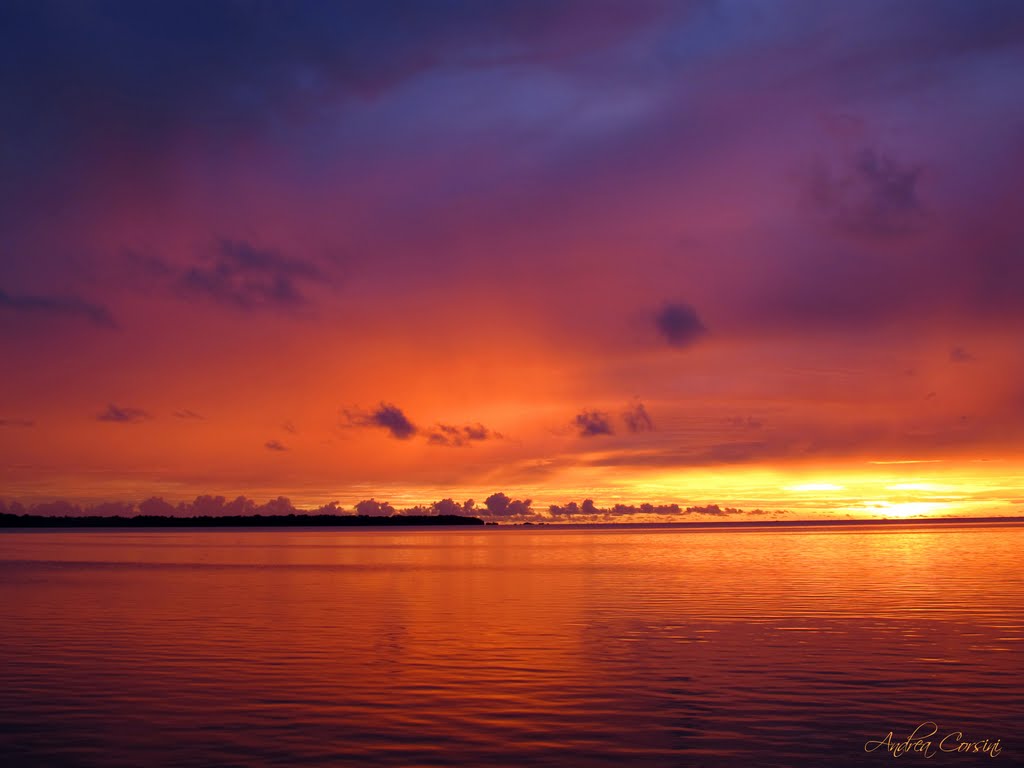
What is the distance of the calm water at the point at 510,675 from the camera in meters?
19.0

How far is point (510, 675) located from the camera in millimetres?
26734

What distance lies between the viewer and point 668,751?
728 inches

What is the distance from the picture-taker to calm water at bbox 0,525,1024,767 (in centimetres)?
1905

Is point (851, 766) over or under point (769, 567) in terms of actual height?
under

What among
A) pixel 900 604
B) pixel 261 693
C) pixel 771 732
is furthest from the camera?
pixel 900 604

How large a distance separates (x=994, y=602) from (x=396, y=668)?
30181 millimetres

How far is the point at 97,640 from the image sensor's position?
3469cm

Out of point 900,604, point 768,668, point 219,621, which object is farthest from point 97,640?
point 900,604

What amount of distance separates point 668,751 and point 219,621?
26.6 m

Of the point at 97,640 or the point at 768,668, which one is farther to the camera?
the point at 97,640

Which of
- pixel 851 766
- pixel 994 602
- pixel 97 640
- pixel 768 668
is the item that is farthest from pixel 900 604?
pixel 97 640

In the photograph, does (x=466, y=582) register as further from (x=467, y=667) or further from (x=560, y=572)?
(x=467, y=667)

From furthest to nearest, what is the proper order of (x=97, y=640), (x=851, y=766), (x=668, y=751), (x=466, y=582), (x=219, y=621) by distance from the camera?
1. (x=466, y=582)
2. (x=219, y=621)
3. (x=97, y=640)
4. (x=668, y=751)
5. (x=851, y=766)

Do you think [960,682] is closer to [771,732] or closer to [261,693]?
[771,732]
